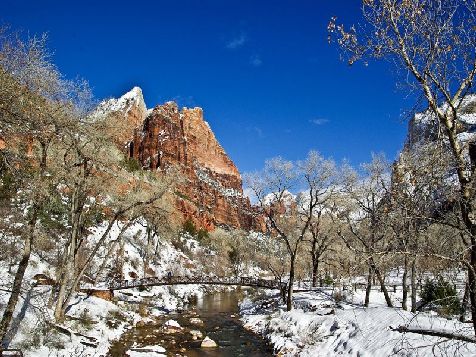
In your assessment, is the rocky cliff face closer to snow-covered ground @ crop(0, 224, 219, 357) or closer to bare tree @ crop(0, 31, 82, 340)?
snow-covered ground @ crop(0, 224, 219, 357)

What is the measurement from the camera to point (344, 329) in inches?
739

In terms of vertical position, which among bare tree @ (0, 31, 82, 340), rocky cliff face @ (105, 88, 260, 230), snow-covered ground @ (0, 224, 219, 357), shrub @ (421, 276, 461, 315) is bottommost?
snow-covered ground @ (0, 224, 219, 357)

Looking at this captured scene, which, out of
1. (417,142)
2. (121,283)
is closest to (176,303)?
(121,283)

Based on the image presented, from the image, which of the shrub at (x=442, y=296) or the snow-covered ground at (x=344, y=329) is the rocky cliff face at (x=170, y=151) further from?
the shrub at (x=442, y=296)

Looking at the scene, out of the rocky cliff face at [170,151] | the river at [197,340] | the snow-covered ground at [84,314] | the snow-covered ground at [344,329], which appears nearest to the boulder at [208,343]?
the river at [197,340]

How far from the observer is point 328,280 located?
124 ft

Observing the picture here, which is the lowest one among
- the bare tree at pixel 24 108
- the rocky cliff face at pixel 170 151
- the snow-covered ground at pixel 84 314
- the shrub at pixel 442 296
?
the snow-covered ground at pixel 84 314

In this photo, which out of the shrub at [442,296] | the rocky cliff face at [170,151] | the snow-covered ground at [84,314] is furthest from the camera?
the rocky cliff face at [170,151]

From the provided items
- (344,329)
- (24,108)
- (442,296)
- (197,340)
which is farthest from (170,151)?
(24,108)

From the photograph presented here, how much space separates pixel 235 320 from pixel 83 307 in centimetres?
1233

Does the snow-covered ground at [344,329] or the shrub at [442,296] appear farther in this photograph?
the shrub at [442,296]

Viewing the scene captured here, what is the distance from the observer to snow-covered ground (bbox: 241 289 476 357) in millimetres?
12969

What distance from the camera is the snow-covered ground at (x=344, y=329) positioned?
42.5ft

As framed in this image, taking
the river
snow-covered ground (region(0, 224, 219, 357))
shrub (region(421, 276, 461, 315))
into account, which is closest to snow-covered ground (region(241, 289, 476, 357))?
the river
